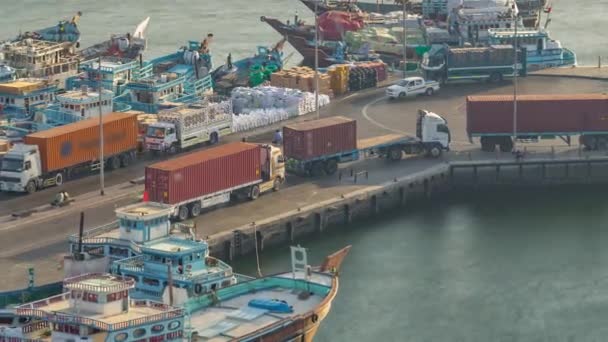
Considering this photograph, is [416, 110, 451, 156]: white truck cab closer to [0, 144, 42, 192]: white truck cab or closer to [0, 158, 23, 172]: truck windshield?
[0, 144, 42, 192]: white truck cab

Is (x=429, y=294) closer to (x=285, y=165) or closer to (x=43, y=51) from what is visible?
(x=285, y=165)

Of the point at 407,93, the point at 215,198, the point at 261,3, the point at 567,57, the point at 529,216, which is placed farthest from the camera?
the point at 261,3

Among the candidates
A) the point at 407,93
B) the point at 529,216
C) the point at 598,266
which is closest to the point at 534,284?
the point at 598,266

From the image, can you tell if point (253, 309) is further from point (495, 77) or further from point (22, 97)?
point (495, 77)

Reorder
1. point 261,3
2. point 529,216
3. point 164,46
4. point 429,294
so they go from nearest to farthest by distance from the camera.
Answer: point 429,294 → point 529,216 → point 164,46 → point 261,3

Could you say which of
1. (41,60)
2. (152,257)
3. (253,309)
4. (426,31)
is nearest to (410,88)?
(426,31)

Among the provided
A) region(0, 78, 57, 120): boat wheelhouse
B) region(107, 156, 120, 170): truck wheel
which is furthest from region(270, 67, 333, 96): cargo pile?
region(107, 156, 120, 170): truck wheel
